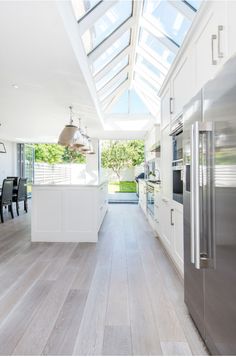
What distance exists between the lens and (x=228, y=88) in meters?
1.17

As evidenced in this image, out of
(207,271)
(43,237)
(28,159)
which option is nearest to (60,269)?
(43,237)

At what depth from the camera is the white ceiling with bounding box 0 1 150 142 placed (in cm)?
215

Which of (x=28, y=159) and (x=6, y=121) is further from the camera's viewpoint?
(x=28, y=159)

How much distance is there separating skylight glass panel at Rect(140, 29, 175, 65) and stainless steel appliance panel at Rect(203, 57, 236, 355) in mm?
3621

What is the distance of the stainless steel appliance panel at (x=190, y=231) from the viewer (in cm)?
154

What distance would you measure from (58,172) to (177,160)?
9123 mm

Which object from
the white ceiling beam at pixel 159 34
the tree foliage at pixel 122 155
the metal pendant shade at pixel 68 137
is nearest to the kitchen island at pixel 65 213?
the metal pendant shade at pixel 68 137

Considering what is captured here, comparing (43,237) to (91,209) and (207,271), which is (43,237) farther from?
(207,271)

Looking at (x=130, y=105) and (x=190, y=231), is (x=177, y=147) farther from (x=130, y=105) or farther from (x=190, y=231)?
(x=130, y=105)

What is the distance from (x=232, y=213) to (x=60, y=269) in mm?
2240

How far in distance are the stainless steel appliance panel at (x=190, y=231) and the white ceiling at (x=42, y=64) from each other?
1.44 m

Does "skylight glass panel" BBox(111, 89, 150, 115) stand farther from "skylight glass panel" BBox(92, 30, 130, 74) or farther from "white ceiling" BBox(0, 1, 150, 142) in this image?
"skylight glass panel" BBox(92, 30, 130, 74)

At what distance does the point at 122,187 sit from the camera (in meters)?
13.6

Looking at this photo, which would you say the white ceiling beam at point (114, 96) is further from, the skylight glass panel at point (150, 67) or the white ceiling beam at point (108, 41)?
the white ceiling beam at point (108, 41)
